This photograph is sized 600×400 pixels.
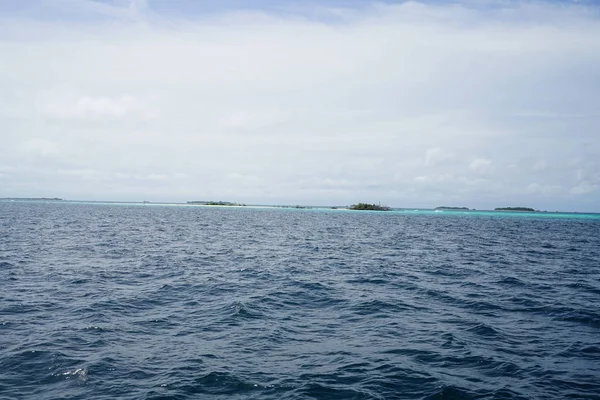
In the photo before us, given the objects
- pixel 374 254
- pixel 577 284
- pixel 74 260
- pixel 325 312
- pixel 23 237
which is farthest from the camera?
pixel 23 237

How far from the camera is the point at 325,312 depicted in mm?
23484

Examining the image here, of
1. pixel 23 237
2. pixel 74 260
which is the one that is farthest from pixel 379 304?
pixel 23 237

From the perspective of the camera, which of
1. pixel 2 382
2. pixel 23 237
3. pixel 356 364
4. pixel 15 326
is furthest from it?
pixel 23 237

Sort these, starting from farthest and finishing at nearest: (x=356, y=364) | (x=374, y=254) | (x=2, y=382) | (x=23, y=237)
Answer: (x=23, y=237) → (x=374, y=254) → (x=356, y=364) → (x=2, y=382)

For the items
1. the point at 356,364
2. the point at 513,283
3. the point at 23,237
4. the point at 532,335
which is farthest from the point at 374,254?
the point at 23,237

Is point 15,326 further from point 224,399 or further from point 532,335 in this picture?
point 532,335

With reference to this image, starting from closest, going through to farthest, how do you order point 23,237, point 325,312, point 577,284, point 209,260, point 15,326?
point 15,326 → point 325,312 → point 577,284 → point 209,260 → point 23,237

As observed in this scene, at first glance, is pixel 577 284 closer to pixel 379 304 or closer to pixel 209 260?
pixel 379 304

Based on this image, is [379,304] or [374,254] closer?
[379,304]

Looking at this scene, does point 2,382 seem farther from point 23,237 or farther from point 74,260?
point 23,237

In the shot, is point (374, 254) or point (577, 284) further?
point (374, 254)

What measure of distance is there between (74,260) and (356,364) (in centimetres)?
3255

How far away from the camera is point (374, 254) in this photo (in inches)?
1976

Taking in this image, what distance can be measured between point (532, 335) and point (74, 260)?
3701cm
